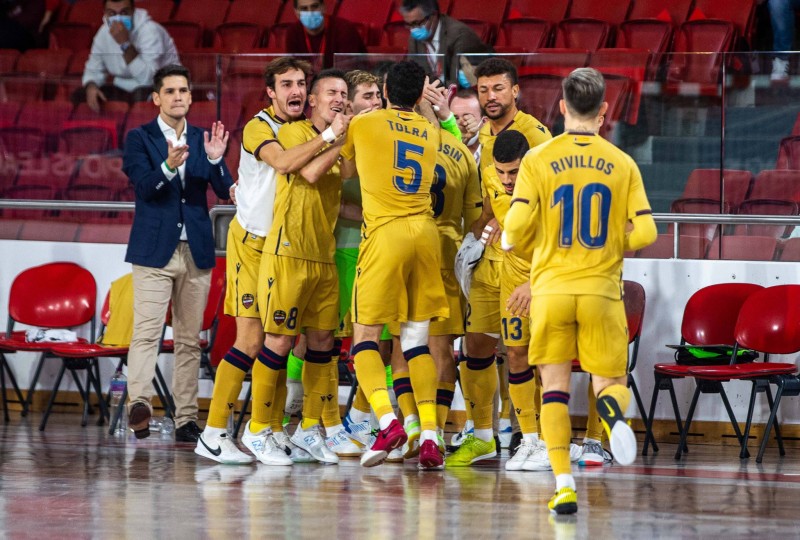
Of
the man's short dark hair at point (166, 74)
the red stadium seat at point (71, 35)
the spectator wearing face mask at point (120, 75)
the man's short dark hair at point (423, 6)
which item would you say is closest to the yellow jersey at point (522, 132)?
the man's short dark hair at point (166, 74)

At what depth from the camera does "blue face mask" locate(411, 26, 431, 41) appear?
32.2 feet

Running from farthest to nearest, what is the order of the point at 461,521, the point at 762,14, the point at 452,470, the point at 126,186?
1. the point at 762,14
2. the point at 126,186
3. the point at 452,470
4. the point at 461,521

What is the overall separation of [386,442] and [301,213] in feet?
4.76

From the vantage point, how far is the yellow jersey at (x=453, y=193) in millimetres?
7172

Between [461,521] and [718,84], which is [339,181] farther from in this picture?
[718,84]

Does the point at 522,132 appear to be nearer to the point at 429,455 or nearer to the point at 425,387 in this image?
the point at 425,387

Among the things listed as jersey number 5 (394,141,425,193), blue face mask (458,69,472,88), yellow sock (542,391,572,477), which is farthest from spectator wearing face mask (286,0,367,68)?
yellow sock (542,391,572,477)

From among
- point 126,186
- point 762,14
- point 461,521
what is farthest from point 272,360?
point 762,14

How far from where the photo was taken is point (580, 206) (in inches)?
213

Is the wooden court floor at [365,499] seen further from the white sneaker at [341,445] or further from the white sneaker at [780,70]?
the white sneaker at [780,70]

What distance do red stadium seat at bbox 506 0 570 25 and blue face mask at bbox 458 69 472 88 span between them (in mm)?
3158

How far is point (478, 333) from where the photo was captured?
7.25m

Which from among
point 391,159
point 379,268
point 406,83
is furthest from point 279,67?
point 379,268

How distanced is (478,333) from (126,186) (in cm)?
381
